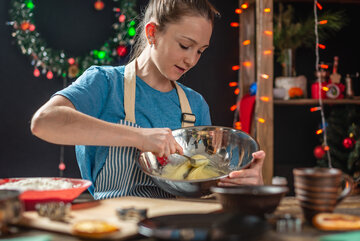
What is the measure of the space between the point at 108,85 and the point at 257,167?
632mm

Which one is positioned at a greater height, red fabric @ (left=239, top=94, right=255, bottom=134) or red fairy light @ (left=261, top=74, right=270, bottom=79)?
red fairy light @ (left=261, top=74, right=270, bottom=79)

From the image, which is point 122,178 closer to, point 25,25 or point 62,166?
point 62,166

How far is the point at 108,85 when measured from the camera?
4.95ft

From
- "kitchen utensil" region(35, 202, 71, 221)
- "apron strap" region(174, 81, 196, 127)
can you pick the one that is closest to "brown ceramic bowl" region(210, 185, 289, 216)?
"kitchen utensil" region(35, 202, 71, 221)

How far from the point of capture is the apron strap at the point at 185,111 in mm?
1646

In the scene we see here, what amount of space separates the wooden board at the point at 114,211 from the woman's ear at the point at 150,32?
2.36 feet

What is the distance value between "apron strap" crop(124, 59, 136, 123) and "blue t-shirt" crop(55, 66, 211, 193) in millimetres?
18

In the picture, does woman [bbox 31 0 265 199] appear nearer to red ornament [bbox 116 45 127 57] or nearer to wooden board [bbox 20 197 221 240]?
wooden board [bbox 20 197 221 240]

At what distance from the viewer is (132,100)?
→ 4.94 ft

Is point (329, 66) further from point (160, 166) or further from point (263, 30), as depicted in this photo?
point (160, 166)

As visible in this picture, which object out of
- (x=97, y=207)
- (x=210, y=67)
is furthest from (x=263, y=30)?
(x=97, y=207)

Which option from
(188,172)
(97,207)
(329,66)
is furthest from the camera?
(329,66)

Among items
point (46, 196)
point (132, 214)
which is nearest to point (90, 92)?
point (46, 196)

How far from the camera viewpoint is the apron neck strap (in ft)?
4.87
